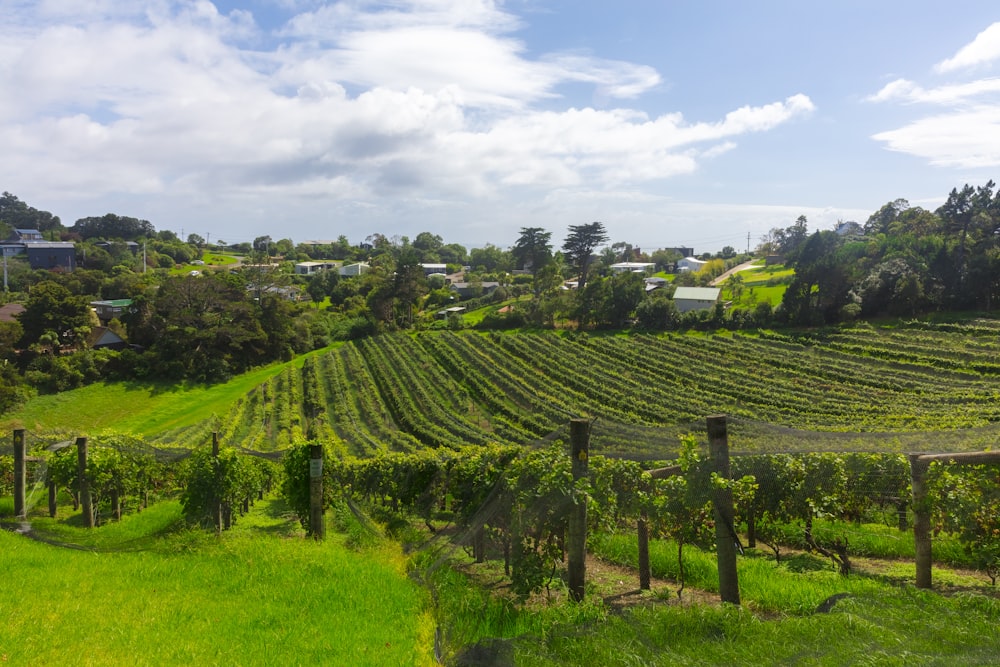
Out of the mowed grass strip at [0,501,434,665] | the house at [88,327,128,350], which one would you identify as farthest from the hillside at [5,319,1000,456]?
the mowed grass strip at [0,501,434,665]

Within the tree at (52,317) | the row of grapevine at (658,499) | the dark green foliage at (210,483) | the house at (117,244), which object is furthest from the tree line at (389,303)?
the row of grapevine at (658,499)

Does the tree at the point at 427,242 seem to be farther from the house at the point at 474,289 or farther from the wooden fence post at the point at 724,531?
the wooden fence post at the point at 724,531

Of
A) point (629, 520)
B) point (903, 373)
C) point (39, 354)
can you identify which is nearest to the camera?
point (629, 520)

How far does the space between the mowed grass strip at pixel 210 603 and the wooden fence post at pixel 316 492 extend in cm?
29

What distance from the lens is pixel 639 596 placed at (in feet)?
21.5

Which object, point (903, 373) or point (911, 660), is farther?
point (903, 373)

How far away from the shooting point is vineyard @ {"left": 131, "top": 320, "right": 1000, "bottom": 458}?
105 ft

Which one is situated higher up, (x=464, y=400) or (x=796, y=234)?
(x=796, y=234)

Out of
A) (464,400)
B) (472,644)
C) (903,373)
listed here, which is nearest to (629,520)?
(472,644)

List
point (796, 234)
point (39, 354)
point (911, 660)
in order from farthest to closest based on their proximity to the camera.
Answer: point (796, 234) < point (39, 354) < point (911, 660)

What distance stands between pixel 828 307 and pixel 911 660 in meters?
57.5

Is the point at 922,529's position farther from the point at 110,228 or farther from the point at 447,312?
the point at 110,228

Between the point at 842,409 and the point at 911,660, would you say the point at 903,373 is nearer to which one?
the point at 842,409

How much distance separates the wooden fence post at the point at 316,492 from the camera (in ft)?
28.6
